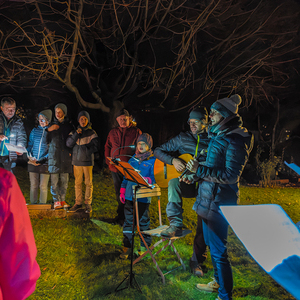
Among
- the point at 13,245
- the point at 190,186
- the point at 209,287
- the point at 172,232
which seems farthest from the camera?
the point at 190,186

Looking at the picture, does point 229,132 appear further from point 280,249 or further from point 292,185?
point 292,185

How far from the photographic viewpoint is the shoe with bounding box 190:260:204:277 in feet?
10.8

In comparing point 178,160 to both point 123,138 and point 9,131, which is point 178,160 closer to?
point 123,138

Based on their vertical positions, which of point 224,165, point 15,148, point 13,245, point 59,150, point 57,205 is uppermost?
point 13,245

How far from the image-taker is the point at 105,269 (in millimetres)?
3365

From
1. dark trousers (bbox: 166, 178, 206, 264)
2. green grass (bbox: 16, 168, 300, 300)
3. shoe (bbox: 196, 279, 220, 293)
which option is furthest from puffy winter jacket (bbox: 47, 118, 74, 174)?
shoe (bbox: 196, 279, 220, 293)

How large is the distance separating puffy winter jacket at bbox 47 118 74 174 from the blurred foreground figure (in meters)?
4.53

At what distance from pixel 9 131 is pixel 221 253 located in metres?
4.79

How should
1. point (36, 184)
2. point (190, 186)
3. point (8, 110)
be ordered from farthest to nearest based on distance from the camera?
point (36, 184) → point (8, 110) → point (190, 186)

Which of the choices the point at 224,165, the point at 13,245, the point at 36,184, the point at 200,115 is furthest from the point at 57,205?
the point at 13,245

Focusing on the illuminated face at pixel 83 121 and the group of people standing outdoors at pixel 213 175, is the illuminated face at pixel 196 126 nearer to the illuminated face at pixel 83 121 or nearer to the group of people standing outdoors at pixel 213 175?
the group of people standing outdoors at pixel 213 175

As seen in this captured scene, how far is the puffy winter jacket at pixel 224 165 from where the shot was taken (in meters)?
→ 2.58

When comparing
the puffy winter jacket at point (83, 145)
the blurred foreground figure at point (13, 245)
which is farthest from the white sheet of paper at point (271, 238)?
the puffy winter jacket at point (83, 145)

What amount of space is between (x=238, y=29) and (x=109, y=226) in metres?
8.31
